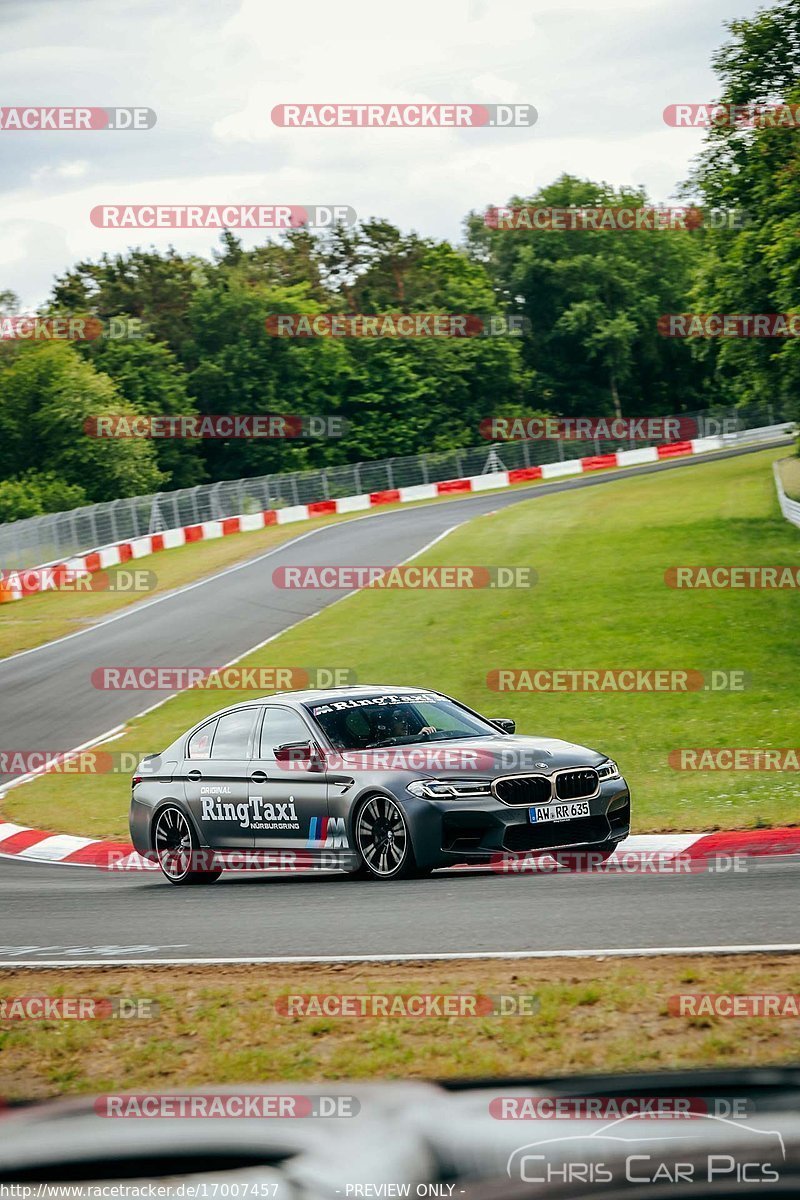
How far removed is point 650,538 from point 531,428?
45.0 metres

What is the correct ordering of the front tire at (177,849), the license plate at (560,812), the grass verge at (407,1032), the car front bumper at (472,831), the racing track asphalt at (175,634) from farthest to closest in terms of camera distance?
1. the racing track asphalt at (175,634)
2. the front tire at (177,849)
3. the license plate at (560,812)
4. the car front bumper at (472,831)
5. the grass verge at (407,1032)

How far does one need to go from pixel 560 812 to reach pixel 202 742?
3.45m

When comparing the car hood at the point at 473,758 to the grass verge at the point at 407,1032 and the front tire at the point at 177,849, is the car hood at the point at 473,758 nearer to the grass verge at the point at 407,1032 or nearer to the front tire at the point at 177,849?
the front tire at the point at 177,849

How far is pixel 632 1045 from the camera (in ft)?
19.8

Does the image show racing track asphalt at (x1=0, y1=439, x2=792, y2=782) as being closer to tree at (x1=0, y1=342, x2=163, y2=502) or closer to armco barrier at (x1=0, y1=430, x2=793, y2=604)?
armco barrier at (x1=0, y1=430, x2=793, y2=604)

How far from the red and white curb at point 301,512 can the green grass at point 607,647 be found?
11647mm

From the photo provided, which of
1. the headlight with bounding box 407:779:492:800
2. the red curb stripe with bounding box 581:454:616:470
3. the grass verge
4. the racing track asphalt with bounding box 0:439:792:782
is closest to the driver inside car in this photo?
the headlight with bounding box 407:779:492:800

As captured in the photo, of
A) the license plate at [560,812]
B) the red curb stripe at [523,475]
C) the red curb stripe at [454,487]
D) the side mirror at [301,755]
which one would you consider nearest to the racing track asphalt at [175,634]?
the side mirror at [301,755]

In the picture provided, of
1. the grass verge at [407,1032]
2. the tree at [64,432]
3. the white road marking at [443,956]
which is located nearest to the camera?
the grass verge at [407,1032]

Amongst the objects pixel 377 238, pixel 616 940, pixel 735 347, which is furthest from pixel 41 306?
pixel 616 940

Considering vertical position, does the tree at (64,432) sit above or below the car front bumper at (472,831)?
→ above

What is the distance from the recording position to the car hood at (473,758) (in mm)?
11047

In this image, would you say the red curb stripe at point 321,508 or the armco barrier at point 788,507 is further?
the red curb stripe at point 321,508

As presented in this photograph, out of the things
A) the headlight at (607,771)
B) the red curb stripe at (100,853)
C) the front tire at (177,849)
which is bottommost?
the red curb stripe at (100,853)
